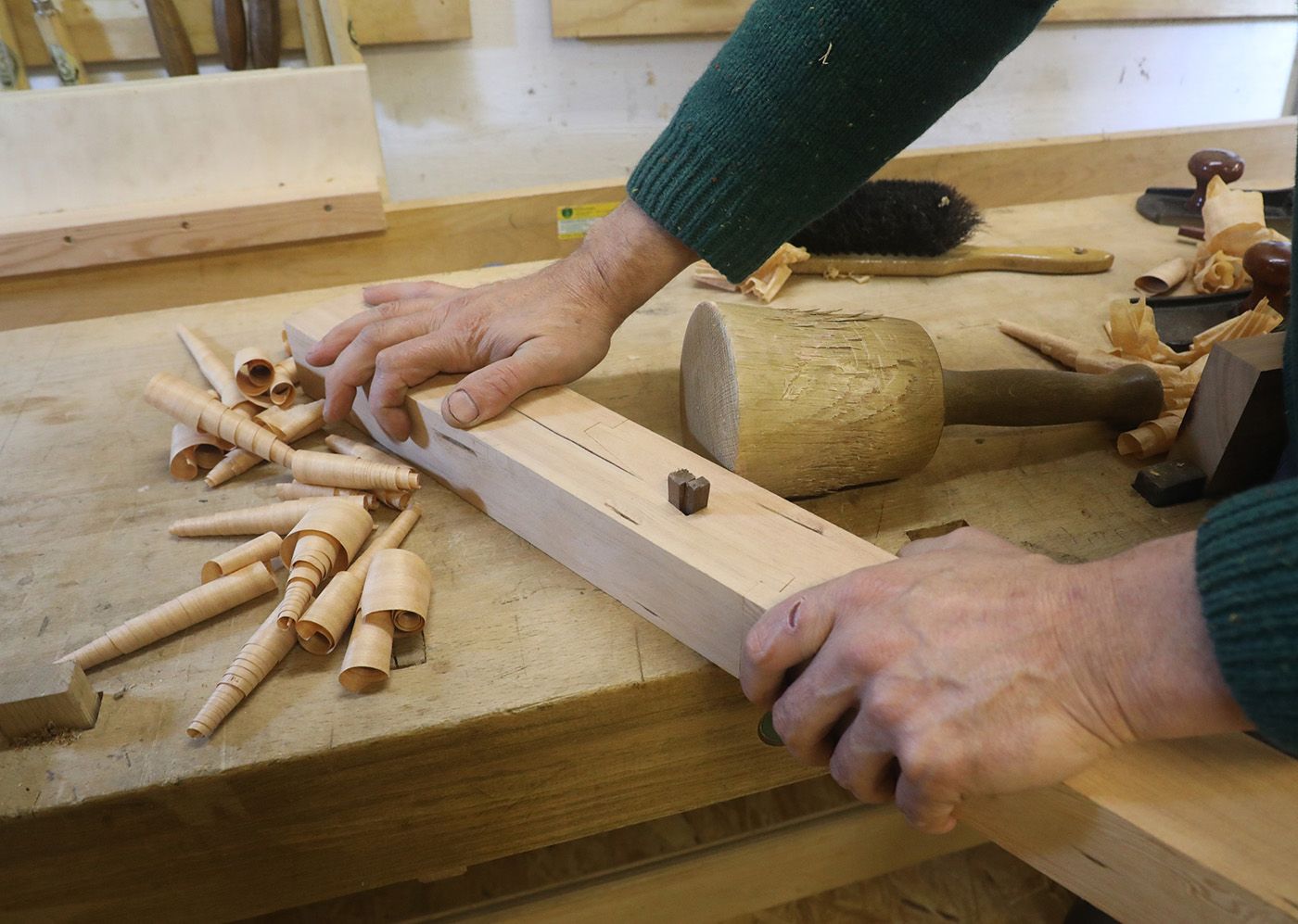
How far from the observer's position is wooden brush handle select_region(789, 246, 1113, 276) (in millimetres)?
1396

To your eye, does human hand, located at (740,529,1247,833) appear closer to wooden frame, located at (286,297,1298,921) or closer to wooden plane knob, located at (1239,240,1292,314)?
wooden frame, located at (286,297,1298,921)

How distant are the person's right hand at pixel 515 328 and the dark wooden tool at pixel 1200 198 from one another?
1185 millimetres

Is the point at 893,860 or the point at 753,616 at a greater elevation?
the point at 753,616

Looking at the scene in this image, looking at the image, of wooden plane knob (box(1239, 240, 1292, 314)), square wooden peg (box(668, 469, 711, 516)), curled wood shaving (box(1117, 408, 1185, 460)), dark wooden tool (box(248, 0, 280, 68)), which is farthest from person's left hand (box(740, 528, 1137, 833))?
dark wooden tool (box(248, 0, 280, 68))

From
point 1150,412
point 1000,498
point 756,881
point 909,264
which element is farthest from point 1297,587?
point 909,264

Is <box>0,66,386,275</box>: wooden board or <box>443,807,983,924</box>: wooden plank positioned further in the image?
<box>0,66,386,275</box>: wooden board

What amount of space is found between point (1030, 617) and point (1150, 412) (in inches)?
24.0

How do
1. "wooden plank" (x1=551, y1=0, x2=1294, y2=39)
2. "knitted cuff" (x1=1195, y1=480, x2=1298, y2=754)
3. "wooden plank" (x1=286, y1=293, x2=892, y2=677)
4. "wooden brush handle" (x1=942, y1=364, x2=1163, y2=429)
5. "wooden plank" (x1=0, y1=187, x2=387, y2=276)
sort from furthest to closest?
"wooden plank" (x1=551, y1=0, x2=1294, y2=39), "wooden plank" (x1=0, y1=187, x2=387, y2=276), "wooden brush handle" (x1=942, y1=364, x2=1163, y2=429), "wooden plank" (x1=286, y1=293, x2=892, y2=677), "knitted cuff" (x1=1195, y1=480, x2=1298, y2=754)

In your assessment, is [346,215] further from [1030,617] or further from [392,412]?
[1030,617]

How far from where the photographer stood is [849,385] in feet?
2.78

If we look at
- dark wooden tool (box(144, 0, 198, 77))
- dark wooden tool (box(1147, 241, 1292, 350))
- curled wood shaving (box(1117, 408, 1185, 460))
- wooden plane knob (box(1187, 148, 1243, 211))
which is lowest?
curled wood shaving (box(1117, 408, 1185, 460))

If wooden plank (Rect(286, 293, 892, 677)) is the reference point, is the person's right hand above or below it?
above

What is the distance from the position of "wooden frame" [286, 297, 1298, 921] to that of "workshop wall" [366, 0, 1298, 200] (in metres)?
1.35

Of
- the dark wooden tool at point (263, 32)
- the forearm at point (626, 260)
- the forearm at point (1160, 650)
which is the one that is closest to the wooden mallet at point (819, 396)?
the forearm at point (626, 260)
